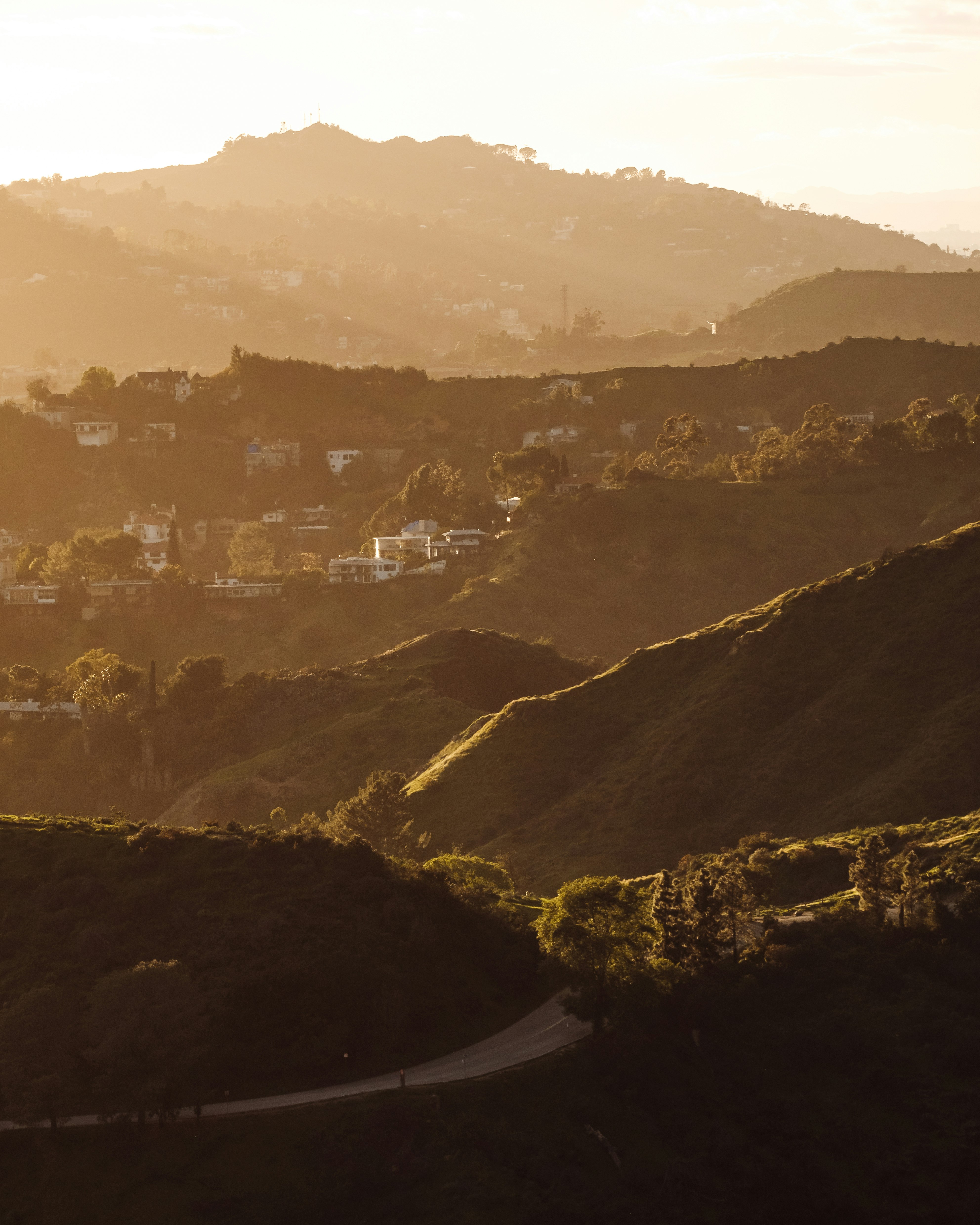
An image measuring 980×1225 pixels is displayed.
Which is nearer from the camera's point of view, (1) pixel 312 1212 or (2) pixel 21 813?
(1) pixel 312 1212

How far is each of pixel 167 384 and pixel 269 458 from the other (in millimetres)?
13746

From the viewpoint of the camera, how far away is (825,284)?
17988 centimetres

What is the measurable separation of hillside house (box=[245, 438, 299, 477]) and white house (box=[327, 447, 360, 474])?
2732 mm

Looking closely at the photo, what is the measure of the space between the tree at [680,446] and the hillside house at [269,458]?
32.1 meters

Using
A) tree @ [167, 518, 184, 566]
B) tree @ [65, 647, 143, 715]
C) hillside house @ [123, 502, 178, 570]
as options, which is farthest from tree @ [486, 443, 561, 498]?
tree @ [65, 647, 143, 715]

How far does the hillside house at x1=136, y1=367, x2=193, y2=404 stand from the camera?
415 ft

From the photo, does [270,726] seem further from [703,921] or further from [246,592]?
[703,921]

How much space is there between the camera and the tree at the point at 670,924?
29.9 metres

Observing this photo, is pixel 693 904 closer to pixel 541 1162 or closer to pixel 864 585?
pixel 541 1162

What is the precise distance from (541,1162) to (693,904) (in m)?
7.36

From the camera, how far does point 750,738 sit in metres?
46.9

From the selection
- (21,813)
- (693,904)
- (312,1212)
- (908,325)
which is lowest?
(21,813)

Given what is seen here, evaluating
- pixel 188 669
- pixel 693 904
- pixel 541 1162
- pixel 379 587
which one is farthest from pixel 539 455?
pixel 541 1162

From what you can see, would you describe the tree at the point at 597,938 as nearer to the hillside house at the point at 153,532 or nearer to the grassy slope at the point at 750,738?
the grassy slope at the point at 750,738
